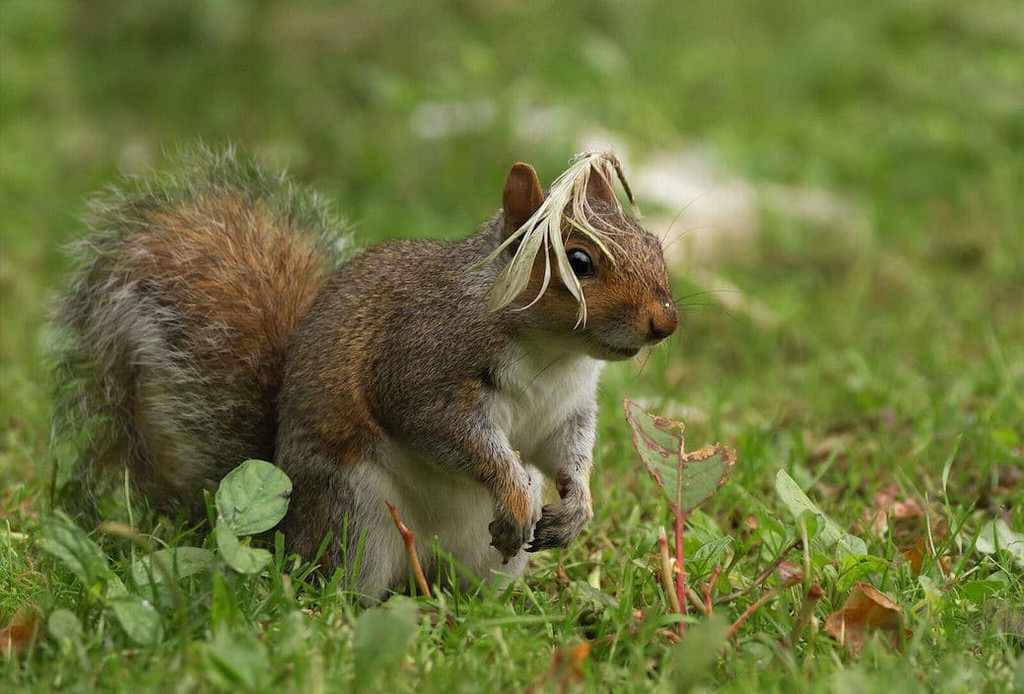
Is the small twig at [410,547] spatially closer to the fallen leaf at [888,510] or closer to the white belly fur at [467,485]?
the white belly fur at [467,485]

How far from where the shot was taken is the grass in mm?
2072

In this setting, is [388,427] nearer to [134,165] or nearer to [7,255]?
[7,255]

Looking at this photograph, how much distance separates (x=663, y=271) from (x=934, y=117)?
4140mm

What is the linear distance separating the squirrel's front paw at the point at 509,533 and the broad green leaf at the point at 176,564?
522 millimetres

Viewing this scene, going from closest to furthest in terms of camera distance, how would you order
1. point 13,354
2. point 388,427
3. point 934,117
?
point 388,427 < point 13,354 < point 934,117

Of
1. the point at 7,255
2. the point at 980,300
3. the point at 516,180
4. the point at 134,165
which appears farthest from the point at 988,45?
the point at 516,180

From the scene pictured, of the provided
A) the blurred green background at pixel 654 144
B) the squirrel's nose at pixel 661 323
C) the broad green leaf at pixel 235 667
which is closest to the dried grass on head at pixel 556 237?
the squirrel's nose at pixel 661 323

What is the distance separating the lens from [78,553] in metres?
2.06

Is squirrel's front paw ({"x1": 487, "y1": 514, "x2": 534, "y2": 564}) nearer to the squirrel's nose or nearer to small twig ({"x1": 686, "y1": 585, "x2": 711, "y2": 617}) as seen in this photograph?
small twig ({"x1": 686, "y1": 585, "x2": 711, "y2": 617})

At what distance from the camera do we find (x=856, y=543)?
96.1 inches

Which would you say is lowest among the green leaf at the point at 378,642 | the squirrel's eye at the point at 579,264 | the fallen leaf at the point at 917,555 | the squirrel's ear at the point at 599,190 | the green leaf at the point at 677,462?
the fallen leaf at the point at 917,555

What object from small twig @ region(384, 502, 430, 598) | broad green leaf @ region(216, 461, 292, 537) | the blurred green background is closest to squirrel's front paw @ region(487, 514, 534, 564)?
small twig @ region(384, 502, 430, 598)

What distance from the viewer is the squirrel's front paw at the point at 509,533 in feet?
7.98

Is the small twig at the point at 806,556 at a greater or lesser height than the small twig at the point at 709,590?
greater
